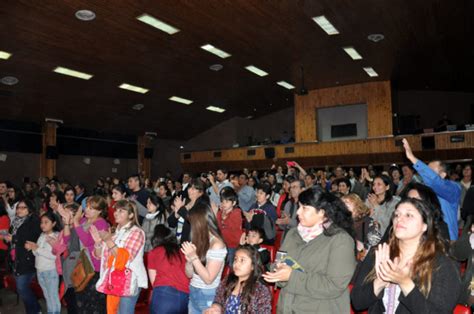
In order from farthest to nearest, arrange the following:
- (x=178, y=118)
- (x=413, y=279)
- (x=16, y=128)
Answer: (x=178, y=118) → (x=16, y=128) → (x=413, y=279)

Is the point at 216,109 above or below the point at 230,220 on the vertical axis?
above

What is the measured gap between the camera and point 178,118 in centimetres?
1859

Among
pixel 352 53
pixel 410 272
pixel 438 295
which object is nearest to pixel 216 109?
pixel 352 53

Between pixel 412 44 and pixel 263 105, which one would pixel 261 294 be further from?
pixel 263 105

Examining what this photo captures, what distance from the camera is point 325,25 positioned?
10117mm

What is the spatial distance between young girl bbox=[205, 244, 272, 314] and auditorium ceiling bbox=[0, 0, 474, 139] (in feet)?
23.4

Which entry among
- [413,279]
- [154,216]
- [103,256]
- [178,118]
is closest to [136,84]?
[178,118]

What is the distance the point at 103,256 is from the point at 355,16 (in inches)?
318

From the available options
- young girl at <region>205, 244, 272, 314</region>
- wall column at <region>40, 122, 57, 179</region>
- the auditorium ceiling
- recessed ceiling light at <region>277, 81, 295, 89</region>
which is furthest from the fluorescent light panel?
young girl at <region>205, 244, 272, 314</region>

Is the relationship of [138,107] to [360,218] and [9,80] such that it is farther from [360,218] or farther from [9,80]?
[360,218]

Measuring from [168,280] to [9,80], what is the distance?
10894 mm

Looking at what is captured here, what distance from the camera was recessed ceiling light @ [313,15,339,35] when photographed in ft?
31.6

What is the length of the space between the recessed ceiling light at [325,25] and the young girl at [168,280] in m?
7.70

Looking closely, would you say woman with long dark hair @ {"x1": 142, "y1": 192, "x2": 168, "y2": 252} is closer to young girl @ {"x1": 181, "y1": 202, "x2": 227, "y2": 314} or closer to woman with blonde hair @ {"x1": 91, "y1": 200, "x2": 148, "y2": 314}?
woman with blonde hair @ {"x1": 91, "y1": 200, "x2": 148, "y2": 314}
